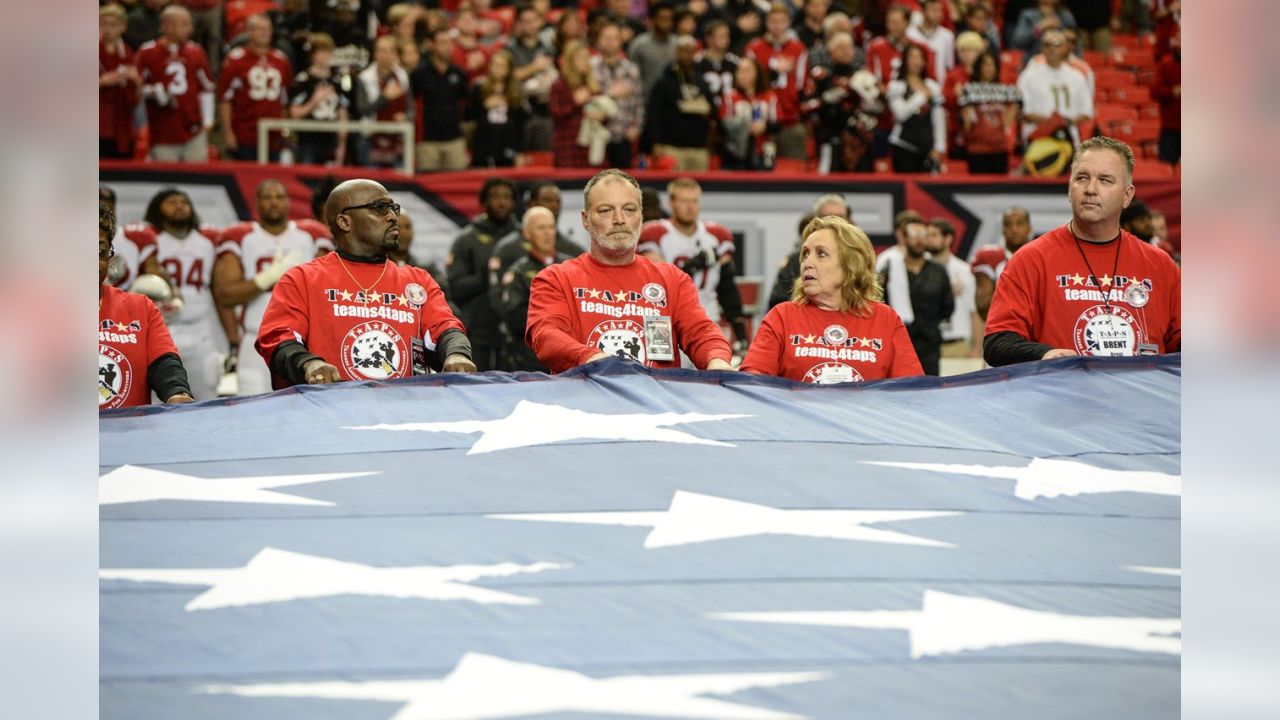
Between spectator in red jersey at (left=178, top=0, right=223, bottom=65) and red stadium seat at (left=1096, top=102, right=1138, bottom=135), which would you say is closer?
spectator in red jersey at (left=178, top=0, right=223, bottom=65)

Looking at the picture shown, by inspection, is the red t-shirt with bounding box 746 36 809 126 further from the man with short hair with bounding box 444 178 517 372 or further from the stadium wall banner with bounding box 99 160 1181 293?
the man with short hair with bounding box 444 178 517 372

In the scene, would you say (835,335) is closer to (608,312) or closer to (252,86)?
(608,312)

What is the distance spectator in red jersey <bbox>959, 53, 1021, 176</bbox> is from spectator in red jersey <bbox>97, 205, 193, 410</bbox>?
857 cm

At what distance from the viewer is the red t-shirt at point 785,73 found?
12.2 metres

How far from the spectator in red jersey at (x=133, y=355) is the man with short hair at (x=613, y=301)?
124cm

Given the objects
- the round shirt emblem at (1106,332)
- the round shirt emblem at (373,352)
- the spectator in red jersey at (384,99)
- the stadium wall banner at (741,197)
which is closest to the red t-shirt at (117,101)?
the stadium wall banner at (741,197)

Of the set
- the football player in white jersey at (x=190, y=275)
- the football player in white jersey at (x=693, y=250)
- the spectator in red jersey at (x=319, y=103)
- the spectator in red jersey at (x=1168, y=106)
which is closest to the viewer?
the football player in white jersey at (x=693, y=250)

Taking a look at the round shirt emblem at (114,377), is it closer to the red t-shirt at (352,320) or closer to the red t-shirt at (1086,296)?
the red t-shirt at (352,320)

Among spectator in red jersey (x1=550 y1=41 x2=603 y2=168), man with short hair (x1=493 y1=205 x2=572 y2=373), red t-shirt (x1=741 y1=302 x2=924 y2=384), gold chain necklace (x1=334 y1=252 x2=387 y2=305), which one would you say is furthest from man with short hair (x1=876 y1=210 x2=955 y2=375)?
gold chain necklace (x1=334 y1=252 x2=387 y2=305)

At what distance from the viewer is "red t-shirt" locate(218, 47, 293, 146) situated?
11.1 metres

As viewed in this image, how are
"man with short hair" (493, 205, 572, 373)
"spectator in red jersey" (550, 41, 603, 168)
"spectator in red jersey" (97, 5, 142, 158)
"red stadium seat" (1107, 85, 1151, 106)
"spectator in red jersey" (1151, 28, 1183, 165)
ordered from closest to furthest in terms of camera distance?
"man with short hair" (493, 205, 572, 373)
"spectator in red jersey" (97, 5, 142, 158)
"spectator in red jersey" (550, 41, 603, 168)
"spectator in red jersey" (1151, 28, 1183, 165)
"red stadium seat" (1107, 85, 1151, 106)

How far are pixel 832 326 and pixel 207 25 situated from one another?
8518 millimetres

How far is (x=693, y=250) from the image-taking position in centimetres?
900

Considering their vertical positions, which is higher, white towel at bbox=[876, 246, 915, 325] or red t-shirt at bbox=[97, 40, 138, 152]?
red t-shirt at bbox=[97, 40, 138, 152]
